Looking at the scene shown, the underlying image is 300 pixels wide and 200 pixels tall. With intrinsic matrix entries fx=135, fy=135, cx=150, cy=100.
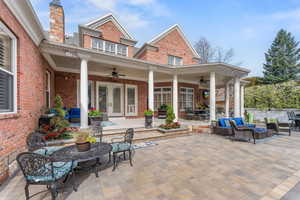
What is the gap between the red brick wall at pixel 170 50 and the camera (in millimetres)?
11727

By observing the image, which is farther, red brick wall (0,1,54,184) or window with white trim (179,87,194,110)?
window with white trim (179,87,194,110)

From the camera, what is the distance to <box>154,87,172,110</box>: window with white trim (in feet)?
39.7

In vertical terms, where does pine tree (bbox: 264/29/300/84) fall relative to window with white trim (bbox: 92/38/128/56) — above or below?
above

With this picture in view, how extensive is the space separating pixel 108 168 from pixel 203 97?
1282 centimetres

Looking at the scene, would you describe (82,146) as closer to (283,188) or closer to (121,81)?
(283,188)

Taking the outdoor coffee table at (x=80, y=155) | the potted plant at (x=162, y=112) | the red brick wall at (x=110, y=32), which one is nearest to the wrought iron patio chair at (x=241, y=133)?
the outdoor coffee table at (x=80, y=155)

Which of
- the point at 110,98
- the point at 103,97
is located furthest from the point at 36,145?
the point at 110,98

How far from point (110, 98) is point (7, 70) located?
6571mm

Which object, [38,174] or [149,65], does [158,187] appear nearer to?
[38,174]

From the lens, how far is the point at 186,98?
42.1 ft

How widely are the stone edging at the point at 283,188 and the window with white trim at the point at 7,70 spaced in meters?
5.51

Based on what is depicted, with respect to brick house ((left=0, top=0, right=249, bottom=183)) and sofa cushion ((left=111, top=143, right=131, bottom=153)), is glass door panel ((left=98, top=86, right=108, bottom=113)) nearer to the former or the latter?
brick house ((left=0, top=0, right=249, bottom=183))

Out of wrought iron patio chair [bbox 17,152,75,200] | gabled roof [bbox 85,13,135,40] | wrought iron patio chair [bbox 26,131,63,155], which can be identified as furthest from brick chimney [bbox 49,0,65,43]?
wrought iron patio chair [bbox 17,152,75,200]

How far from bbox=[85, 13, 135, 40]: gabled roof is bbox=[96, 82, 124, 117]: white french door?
4.04 m
